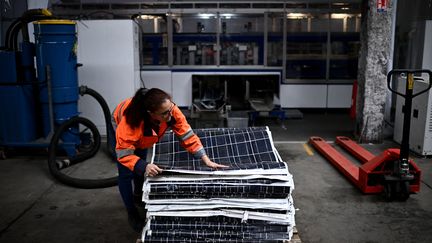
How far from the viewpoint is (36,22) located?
17.3 ft

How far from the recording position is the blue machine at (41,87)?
5.30 m

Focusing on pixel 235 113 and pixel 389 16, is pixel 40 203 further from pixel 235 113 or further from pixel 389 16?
pixel 389 16

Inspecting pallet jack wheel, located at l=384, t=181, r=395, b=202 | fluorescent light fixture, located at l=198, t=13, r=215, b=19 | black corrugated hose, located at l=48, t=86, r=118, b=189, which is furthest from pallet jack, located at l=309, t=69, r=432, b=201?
fluorescent light fixture, located at l=198, t=13, r=215, b=19

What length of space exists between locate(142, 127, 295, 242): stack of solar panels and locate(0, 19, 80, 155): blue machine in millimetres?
3756

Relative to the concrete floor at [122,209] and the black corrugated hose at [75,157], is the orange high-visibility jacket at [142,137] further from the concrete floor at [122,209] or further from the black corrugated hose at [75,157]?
the black corrugated hose at [75,157]

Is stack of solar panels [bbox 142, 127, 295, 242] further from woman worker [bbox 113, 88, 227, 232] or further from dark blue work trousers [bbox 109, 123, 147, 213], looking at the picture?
Answer: dark blue work trousers [bbox 109, 123, 147, 213]

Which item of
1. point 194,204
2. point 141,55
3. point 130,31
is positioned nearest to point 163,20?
point 141,55

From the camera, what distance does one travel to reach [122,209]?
3977 mm

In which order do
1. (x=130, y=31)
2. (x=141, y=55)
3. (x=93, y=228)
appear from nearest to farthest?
(x=93, y=228) → (x=130, y=31) → (x=141, y=55)

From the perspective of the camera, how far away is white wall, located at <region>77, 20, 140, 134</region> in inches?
257

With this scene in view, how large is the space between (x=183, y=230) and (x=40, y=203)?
256cm

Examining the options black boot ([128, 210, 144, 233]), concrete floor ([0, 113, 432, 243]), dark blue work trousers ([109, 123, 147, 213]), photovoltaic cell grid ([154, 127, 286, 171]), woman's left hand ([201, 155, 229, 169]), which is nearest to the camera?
woman's left hand ([201, 155, 229, 169])

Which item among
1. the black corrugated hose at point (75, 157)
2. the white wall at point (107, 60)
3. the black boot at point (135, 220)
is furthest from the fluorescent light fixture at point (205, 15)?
the black boot at point (135, 220)

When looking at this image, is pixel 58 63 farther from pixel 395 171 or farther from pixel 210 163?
pixel 395 171
